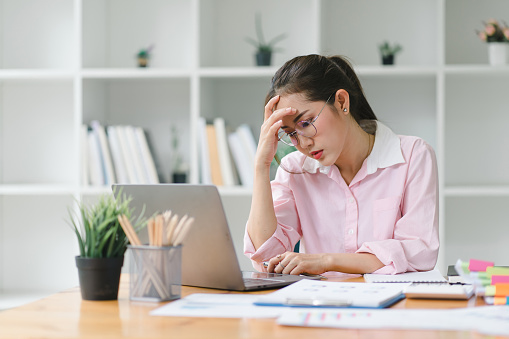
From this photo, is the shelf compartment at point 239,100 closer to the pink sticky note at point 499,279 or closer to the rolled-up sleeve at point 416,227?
the rolled-up sleeve at point 416,227

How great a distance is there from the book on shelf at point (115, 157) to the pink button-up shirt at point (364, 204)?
2.96 ft

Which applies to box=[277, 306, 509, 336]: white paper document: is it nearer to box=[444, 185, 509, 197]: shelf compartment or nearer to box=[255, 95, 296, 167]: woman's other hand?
box=[255, 95, 296, 167]: woman's other hand

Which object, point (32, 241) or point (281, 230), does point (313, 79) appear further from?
point (32, 241)

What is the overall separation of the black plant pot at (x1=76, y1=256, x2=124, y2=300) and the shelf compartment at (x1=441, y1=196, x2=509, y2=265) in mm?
1946

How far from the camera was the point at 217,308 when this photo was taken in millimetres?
1037

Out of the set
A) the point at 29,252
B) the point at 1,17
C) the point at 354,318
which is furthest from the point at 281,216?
the point at 1,17

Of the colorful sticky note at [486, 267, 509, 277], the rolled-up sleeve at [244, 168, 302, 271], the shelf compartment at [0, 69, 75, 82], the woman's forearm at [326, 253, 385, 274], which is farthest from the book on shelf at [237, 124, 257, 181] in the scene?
the colorful sticky note at [486, 267, 509, 277]

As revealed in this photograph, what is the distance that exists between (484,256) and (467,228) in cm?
14

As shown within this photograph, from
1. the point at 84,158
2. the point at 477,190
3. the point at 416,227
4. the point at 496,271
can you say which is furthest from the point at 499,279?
the point at 84,158

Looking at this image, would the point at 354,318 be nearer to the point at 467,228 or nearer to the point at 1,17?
the point at 467,228

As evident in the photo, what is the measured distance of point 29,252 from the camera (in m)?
3.04

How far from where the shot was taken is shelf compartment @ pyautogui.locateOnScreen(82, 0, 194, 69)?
9.64ft

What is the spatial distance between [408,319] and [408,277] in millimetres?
506

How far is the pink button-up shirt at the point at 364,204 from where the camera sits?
5.53 ft
